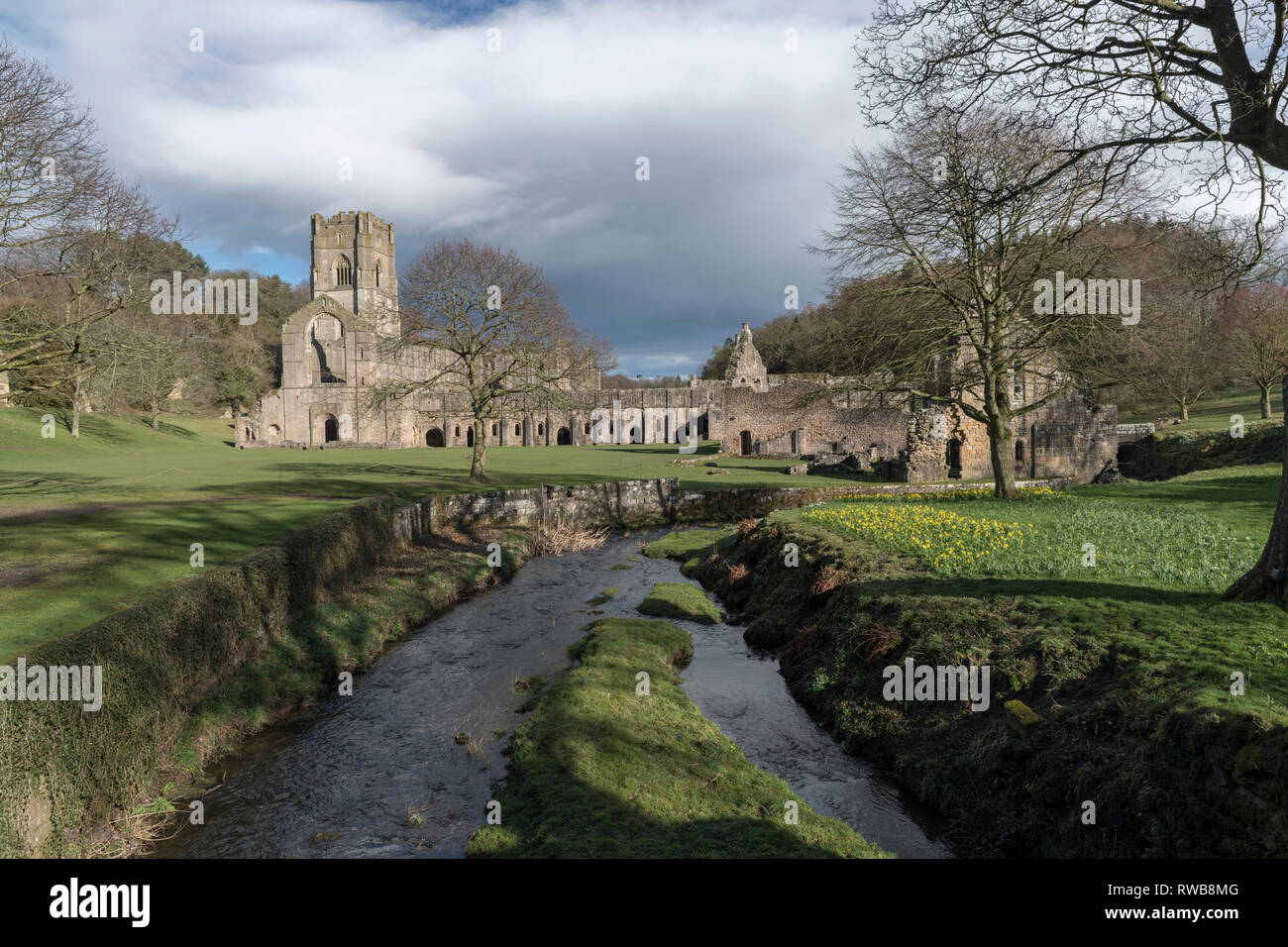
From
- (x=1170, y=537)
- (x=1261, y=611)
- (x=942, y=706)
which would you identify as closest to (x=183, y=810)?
(x=942, y=706)

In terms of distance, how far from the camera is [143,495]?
18.9m

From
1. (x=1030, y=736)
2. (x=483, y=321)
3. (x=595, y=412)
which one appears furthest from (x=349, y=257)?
(x=1030, y=736)

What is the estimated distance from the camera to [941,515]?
52.9 feet

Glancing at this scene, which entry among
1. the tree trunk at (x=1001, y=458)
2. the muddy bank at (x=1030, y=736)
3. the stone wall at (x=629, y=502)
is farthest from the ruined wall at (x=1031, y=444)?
the muddy bank at (x=1030, y=736)

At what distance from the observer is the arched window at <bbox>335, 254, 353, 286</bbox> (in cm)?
8744

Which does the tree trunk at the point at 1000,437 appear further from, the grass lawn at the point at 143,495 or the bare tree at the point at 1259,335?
the bare tree at the point at 1259,335

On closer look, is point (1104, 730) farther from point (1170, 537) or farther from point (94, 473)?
point (94, 473)

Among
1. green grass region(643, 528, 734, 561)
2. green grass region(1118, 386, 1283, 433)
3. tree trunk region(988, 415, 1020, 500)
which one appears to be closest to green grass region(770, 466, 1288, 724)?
tree trunk region(988, 415, 1020, 500)

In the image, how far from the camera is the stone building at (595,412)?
102ft

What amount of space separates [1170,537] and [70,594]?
54.8 ft

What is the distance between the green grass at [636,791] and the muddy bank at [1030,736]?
5.20 ft

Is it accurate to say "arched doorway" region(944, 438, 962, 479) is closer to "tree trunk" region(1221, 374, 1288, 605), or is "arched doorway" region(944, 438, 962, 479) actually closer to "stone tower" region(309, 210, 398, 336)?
"tree trunk" region(1221, 374, 1288, 605)

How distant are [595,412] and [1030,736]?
62619mm

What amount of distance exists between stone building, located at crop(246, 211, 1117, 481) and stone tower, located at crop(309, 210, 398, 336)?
0.15 m
